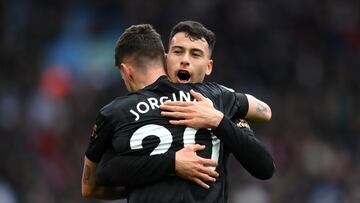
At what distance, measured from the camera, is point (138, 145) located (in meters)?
5.18

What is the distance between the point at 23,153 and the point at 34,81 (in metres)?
1.21

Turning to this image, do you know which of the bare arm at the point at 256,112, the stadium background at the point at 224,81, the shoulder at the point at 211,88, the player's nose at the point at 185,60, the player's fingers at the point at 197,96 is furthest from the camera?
the stadium background at the point at 224,81

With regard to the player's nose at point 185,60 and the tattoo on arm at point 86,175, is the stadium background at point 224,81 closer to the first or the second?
the tattoo on arm at point 86,175

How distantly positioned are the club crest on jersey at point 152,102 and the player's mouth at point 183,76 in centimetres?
29

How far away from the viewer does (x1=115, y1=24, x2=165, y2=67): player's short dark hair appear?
534 centimetres

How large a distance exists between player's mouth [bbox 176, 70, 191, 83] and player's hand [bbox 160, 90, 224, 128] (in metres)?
0.37

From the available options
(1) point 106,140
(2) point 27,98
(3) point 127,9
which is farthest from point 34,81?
(1) point 106,140

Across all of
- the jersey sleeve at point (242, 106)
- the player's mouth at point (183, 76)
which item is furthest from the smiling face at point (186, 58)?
the jersey sleeve at point (242, 106)

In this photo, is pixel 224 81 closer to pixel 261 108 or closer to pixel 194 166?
pixel 261 108

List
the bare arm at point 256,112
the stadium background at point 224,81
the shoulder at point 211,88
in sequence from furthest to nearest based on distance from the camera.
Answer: the stadium background at point 224,81 → the bare arm at point 256,112 → the shoulder at point 211,88

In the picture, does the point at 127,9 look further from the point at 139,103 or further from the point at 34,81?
A: the point at 139,103

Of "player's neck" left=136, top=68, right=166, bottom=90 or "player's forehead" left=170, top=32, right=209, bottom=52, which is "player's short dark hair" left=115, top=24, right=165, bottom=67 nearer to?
"player's neck" left=136, top=68, right=166, bottom=90

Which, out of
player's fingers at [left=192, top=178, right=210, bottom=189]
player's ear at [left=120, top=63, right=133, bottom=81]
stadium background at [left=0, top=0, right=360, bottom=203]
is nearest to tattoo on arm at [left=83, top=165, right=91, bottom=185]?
player's ear at [left=120, top=63, right=133, bottom=81]

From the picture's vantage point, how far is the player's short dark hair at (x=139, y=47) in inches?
210
